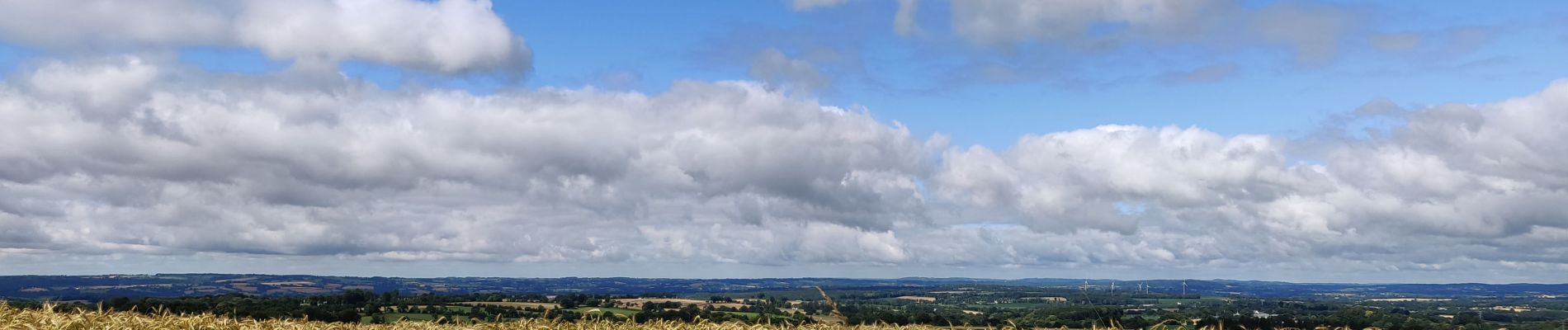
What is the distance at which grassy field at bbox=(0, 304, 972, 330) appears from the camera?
1405cm

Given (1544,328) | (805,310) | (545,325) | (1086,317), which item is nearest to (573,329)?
(545,325)

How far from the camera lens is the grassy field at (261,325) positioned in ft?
46.1

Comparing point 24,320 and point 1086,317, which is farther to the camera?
point 1086,317

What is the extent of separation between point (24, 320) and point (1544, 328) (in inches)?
2440

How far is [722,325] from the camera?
48.0ft

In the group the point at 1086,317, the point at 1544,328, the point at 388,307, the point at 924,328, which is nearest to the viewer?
the point at 924,328

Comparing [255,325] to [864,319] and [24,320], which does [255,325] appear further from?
[864,319]

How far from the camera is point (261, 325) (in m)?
14.7

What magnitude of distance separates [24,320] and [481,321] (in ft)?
22.5

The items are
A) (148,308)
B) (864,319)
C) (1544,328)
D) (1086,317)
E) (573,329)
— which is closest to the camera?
(573,329)

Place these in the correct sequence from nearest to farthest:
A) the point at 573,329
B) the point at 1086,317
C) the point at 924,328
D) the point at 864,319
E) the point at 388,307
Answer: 1. the point at 573,329
2. the point at 924,328
3. the point at 864,319
4. the point at 1086,317
5. the point at 388,307

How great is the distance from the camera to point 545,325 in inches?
579

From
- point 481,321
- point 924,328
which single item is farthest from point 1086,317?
point 481,321

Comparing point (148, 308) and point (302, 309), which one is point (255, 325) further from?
point (148, 308)
